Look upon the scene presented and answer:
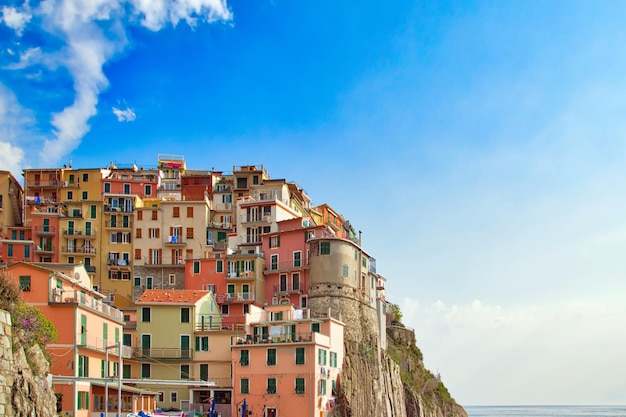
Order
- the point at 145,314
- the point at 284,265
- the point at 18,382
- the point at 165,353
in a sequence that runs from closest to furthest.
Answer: the point at 18,382
the point at 165,353
the point at 145,314
the point at 284,265

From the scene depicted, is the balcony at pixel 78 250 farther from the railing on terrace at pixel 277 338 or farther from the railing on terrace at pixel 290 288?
the railing on terrace at pixel 277 338

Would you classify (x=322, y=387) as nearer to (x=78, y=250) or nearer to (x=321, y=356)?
(x=321, y=356)

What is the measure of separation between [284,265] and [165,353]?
15.8 metres

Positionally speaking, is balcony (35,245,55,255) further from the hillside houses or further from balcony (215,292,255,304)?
balcony (215,292,255,304)

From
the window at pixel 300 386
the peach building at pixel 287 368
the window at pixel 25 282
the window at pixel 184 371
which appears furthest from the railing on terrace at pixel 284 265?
the window at pixel 25 282

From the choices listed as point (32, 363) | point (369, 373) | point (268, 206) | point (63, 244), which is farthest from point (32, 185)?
point (32, 363)

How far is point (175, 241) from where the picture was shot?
8494 centimetres

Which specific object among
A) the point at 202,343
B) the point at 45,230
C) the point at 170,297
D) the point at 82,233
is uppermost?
the point at 45,230

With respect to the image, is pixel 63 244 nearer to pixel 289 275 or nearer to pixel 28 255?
pixel 28 255

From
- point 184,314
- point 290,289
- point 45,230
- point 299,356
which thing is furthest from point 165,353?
point 45,230

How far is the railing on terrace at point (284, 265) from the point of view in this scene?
73.4 meters

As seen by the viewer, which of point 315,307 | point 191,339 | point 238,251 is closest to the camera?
point 191,339

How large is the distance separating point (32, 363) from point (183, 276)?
6424 centimetres

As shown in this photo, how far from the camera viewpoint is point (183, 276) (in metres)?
84.1
